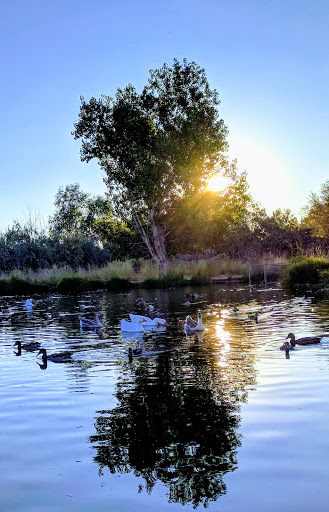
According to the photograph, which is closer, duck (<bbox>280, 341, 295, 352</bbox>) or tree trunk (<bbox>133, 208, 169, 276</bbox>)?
duck (<bbox>280, 341, 295, 352</bbox>)

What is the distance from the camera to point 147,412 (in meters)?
8.86

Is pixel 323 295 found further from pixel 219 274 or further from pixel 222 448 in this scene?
pixel 222 448

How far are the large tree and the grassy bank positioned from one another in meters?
2.43

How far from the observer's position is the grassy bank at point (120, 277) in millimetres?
46094

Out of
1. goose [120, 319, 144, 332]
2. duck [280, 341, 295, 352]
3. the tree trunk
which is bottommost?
duck [280, 341, 295, 352]

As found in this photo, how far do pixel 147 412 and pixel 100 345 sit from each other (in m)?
7.63

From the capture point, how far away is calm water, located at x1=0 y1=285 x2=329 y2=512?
5750 mm

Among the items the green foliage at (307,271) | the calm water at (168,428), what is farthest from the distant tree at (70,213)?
the calm water at (168,428)

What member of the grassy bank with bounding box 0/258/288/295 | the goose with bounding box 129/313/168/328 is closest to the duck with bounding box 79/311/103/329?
the goose with bounding box 129/313/168/328

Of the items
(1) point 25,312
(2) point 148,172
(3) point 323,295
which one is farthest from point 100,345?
(2) point 148,172

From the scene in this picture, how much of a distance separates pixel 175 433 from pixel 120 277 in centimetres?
4158

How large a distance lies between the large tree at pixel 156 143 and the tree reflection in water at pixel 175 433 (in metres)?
37.3

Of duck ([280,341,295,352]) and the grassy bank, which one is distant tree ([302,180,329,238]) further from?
duck ([280,341,295,352])

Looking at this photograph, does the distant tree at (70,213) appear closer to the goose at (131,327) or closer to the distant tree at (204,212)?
the distant tree at (204,212)
